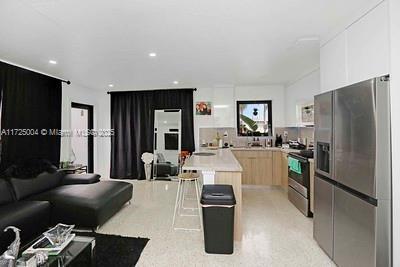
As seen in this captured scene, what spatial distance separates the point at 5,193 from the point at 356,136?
13.8ft

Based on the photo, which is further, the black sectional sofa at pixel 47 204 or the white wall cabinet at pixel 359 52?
the black sectional sofa at pixel 47 204

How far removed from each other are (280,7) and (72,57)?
3.10 m

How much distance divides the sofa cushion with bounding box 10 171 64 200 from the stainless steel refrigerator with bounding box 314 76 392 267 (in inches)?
159

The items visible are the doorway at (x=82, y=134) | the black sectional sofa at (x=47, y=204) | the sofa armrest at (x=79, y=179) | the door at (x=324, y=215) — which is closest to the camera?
the door at (x=324, y=215)

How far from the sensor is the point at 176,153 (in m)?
6.17

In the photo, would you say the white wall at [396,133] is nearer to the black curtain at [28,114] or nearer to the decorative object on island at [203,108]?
the decorative object on island at [203,108]

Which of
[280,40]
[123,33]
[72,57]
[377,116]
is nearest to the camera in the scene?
[377,116]

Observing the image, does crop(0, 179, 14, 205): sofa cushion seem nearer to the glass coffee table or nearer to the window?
the glass coffee table

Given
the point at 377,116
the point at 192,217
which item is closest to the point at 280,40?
the point at 377,116

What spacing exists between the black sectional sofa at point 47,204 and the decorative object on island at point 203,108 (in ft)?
9.90

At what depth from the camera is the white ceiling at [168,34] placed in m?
2.07

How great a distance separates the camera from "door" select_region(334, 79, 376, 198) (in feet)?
5.72

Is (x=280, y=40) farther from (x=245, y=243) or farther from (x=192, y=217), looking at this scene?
(x=192, y=217)

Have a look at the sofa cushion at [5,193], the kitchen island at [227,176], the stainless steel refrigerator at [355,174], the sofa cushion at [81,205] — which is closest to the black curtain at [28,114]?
the sofa cushion at [5,193]
